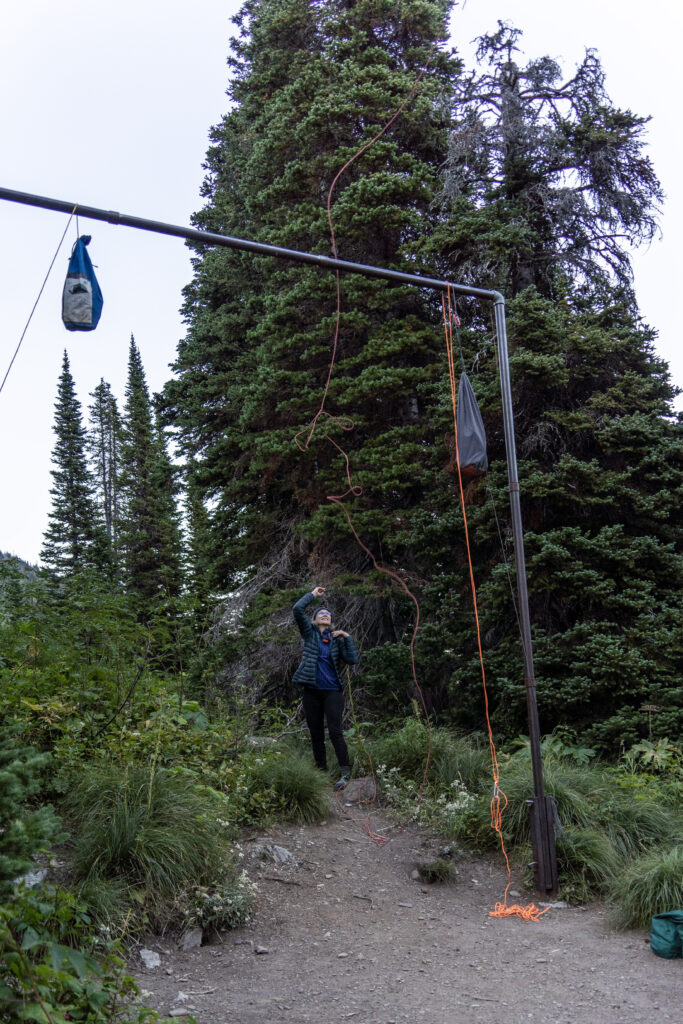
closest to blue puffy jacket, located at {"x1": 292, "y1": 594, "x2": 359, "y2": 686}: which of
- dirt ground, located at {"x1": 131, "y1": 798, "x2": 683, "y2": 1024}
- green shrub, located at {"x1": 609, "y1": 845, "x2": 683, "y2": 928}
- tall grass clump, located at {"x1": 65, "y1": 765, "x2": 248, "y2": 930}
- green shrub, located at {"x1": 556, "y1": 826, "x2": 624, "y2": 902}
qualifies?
dirt ground, located at {"x1": 131, "y1": 798, "x2": 683, "y2": 1024}

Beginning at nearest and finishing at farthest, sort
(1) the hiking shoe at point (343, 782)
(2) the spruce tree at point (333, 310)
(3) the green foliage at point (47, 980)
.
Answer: (3) the green foliage at point (47, 980), (1) the hiking shoe at point (343, 782), (2) the spruce tree at point (333, 310)

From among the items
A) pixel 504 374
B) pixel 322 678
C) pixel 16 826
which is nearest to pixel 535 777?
pixel 322 678

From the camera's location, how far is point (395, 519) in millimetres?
12477

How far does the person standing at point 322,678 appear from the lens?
29.2 ft

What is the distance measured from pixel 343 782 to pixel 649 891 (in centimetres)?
386

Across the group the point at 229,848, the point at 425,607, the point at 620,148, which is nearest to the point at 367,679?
the point at 425,607

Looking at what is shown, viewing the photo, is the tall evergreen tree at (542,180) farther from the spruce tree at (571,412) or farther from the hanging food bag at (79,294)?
the hanging food bag at (79,294)

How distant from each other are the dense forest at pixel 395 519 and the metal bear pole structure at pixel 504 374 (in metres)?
A: 0.41

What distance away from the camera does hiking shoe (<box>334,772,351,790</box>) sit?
9055 millimetres

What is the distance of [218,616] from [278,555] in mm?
1535

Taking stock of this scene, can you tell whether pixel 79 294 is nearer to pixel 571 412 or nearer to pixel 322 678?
pixel 322 678

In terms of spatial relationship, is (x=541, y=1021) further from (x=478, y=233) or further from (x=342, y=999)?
(x=478, y=233)

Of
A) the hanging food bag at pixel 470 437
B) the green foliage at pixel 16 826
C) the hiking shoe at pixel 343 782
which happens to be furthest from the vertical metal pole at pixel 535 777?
the green foliage at pixel 16 826

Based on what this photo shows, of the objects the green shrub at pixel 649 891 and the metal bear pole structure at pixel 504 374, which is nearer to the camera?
the metal bear pole structure at pixel 504 374
